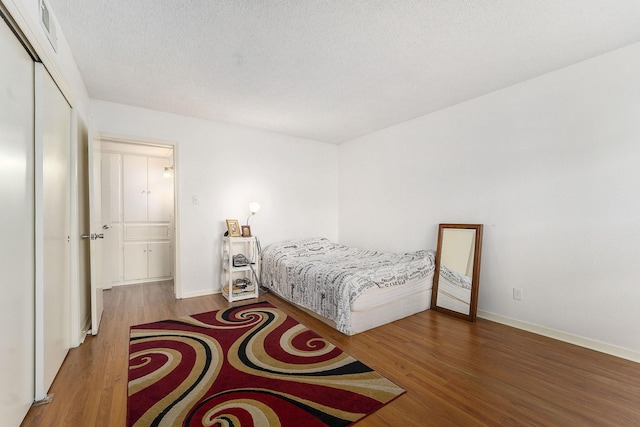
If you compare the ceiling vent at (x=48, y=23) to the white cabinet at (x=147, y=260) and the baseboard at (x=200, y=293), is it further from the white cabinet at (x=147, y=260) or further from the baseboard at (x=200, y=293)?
the white cabinet at (x=147, y=260)

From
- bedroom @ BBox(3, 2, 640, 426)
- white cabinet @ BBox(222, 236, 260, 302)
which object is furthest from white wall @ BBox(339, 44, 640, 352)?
white cabinet @ BBox(222, 236, 260, 302)

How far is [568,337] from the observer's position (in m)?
2.50

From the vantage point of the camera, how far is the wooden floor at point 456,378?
5.14 ft

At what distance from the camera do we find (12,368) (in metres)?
1.37

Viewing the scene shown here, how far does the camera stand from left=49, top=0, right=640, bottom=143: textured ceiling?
183cm

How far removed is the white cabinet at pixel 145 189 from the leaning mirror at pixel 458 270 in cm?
430

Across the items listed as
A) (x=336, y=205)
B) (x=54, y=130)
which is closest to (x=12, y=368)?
(x=54, y=130)

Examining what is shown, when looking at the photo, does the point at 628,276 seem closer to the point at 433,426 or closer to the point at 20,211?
the point at 433,426

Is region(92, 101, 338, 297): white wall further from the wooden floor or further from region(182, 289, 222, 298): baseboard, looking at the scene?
the wooden floor

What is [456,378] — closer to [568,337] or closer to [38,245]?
[568,337]

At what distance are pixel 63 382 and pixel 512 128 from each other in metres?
4.24

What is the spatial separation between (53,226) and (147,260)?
303 centimetres

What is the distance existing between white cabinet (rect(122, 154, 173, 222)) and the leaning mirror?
14.1 feet

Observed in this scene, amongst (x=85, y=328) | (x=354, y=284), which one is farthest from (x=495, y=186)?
(x=85, y=328)
